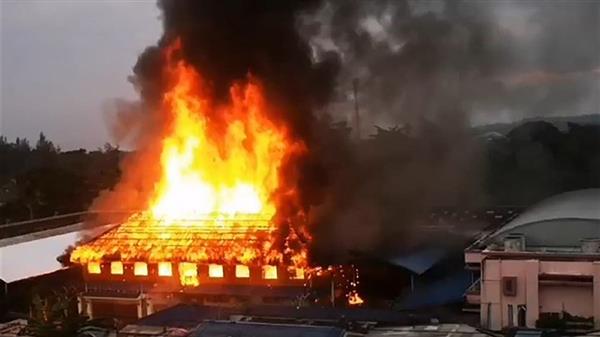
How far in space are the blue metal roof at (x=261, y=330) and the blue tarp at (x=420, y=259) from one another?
7905 mm

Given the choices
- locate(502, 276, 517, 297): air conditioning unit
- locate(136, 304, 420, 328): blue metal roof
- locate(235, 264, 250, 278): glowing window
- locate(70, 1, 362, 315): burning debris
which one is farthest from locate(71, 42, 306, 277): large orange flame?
locate(502, 276, 517, 297): air conditioning unit

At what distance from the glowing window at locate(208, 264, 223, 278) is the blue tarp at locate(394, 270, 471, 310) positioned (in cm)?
378

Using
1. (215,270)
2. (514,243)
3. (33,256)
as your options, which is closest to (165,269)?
(215,270)

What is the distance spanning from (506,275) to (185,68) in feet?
35.2

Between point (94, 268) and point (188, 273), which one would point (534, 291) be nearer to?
point (188, 273)

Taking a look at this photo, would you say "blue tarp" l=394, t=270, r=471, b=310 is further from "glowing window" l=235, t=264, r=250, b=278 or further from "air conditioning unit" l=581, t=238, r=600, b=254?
"air conditioning unit" l=581, t=238, r=600, b=254

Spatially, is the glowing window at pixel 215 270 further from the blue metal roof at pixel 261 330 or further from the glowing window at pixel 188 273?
the blue metal roof at pixel 261 330

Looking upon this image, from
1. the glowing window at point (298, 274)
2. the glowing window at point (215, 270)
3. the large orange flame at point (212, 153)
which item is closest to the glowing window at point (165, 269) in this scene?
the glowing window at point (215, 270)

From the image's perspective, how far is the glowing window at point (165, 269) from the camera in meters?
18.3

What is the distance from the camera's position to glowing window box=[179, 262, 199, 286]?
1817 centimetres

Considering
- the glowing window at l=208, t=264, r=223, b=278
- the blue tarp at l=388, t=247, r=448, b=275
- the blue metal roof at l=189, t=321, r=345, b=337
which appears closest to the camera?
the blue metal roof at l=189, t=321, r=345, b=337

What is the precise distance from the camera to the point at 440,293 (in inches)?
701

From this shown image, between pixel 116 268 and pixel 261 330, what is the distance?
8333mm

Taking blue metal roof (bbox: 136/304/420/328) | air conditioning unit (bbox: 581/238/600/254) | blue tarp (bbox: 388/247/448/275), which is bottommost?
blue metal roof (bbox: 136/304/420/328)
